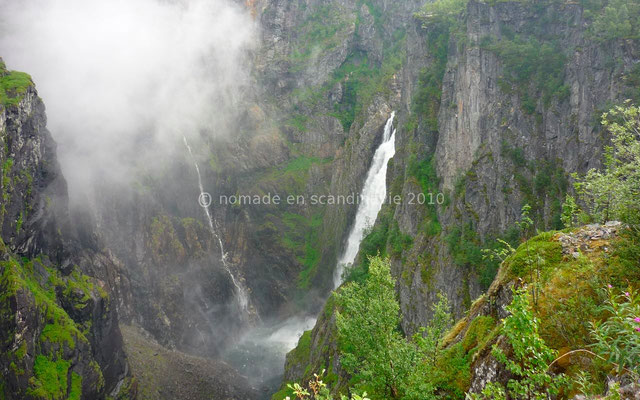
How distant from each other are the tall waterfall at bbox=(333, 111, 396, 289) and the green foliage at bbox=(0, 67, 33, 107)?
5311cm

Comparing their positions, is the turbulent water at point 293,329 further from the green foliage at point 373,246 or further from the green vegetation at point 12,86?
the green vegetation at point 12,86

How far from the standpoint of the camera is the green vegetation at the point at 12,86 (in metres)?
56.7

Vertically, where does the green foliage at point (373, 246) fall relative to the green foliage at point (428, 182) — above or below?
below

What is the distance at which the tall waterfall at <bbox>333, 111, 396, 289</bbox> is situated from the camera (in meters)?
72.8

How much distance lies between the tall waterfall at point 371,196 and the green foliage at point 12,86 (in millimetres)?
53114

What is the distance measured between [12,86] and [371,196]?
183 ft

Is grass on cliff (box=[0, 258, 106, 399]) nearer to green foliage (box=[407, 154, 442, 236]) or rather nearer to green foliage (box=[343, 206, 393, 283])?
green foliage (box=[343, 206, 393, 283])

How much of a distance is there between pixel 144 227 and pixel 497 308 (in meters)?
91.8

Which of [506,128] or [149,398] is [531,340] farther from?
[149,398]

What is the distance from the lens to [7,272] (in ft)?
157

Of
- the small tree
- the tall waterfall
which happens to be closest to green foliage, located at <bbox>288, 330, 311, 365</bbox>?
the tall waterfall

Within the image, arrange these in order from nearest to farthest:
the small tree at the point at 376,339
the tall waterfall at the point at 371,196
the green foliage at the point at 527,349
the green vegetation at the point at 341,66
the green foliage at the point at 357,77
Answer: the green foliage at the point at 527,349, the small tree at the point at 376,339, the tall waterfall at the point at 371,196, the green foliage at the point at 357,77, the green vegetation at the point at 341,66

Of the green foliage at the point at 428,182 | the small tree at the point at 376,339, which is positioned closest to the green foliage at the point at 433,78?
the green foliage at the point at 428,182

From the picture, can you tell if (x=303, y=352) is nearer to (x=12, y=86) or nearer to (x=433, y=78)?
(x=433, y=78)
